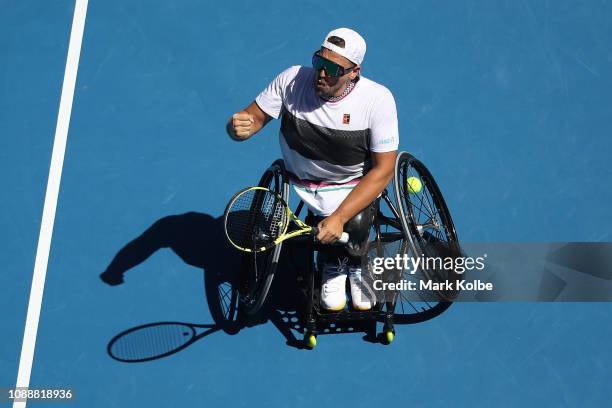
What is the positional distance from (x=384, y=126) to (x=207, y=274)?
1.94m

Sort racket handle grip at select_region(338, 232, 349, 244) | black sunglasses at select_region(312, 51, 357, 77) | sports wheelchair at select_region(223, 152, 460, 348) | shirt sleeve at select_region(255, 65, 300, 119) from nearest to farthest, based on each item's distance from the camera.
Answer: black sunglasses at select_region(312, 51, 357, 77) → shirt sleeve at select_region(255, 65, 300, 119) → racket handle grip at select_region(338, 232, 349, 244) → sports wheelchair at select_region(223, 152, 460, 348)

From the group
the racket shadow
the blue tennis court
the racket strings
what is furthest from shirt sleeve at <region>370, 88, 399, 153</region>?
the racket shadow

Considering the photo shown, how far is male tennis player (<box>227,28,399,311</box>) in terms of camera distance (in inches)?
204

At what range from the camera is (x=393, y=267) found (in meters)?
6.20

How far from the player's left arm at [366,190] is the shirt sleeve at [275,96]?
704 millimetres

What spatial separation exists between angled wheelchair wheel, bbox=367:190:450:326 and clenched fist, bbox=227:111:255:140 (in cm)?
132

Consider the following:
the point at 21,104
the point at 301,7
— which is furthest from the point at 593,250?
the point at 21,104

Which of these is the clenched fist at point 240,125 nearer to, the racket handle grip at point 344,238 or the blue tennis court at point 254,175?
the racket handle grip at point 344,238

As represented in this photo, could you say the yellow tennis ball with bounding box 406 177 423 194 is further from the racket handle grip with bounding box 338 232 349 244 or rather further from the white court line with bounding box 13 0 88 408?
the white court line with bounding box 13 0 88 408

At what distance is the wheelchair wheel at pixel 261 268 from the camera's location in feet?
18.5

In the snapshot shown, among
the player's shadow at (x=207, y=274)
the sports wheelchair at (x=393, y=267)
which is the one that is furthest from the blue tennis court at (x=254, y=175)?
the sports wheelchair at (x=393, y=267)

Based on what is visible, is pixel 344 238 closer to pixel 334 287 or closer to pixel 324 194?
pixel 324 194

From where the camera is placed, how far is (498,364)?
613 centimetres

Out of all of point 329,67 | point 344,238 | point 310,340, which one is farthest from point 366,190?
point 310,340
